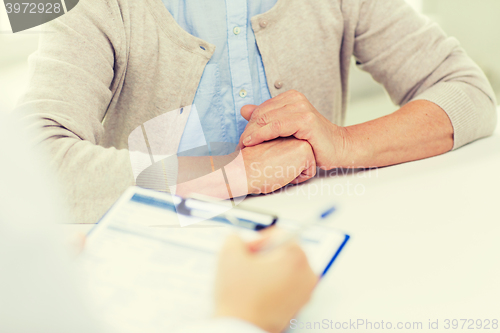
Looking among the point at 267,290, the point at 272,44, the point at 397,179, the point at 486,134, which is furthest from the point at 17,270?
the point at 486,134

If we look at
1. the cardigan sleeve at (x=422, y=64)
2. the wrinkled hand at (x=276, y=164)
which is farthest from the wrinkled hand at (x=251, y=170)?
the cardigan sleeve at (x=422, y=64)

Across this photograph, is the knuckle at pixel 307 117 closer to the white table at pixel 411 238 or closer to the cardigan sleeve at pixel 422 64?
the white table at pixel 411 238

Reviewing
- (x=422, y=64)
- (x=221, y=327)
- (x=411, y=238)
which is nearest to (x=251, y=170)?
(x=411, y=238)

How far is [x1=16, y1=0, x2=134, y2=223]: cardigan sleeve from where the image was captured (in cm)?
43

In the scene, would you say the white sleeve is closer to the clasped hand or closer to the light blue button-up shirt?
the clasped hand

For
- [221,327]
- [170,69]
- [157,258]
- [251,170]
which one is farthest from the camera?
[170,69]

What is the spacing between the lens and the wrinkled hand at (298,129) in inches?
20.8

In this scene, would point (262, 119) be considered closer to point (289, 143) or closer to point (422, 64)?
point (289, 143)

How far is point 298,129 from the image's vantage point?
526 mm

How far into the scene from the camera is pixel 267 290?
0.76 feet

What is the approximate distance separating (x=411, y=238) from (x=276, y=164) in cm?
20

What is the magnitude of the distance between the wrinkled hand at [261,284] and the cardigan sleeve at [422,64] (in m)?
0.50

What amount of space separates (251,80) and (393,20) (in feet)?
1.03

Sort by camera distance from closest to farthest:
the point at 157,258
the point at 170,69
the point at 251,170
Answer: the point at 157,258 < the point at 251,170 < the point at 170,69
